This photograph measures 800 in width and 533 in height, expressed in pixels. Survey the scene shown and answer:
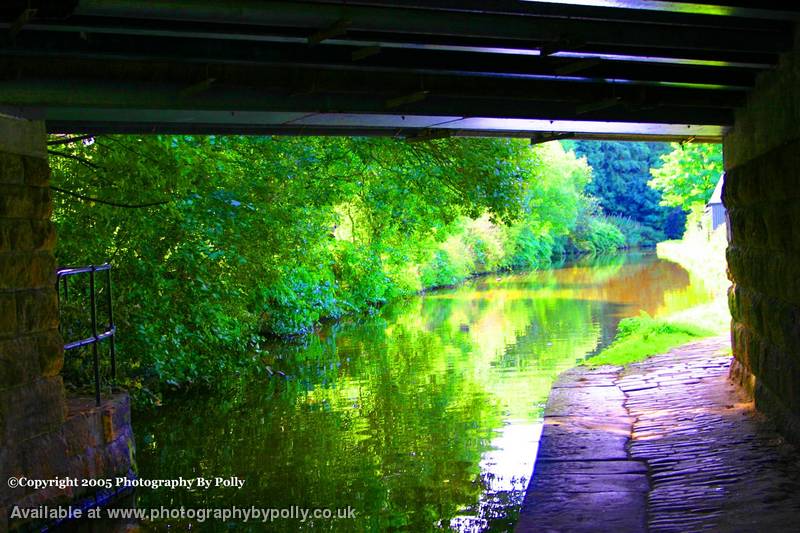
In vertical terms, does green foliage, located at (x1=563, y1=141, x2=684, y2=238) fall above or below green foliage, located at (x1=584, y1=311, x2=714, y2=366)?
above

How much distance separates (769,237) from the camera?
789cm

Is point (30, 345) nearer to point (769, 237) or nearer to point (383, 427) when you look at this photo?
point (383, 427)

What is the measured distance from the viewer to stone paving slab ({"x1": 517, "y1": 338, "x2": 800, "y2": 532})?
647cm

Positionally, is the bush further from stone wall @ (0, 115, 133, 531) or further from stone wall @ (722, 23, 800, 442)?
stone wall @ (0, 115, 133, 531)

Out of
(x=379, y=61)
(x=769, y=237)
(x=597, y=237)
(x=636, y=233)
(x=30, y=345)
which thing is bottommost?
(x=30, y=345)

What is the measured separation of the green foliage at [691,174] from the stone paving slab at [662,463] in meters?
32.1

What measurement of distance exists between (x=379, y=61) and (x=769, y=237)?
3602 millimetres

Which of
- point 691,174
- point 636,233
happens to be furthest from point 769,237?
point 636,233

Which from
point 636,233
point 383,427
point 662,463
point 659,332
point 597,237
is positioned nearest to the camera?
point 662,463

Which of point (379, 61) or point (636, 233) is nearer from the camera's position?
point (379, 61)

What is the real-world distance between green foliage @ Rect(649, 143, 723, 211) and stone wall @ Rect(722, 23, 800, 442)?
1277 inches

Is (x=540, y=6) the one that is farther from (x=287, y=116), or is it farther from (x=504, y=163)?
(x=504, y=163)

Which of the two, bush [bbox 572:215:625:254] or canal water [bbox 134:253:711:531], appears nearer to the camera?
canal water [bbox 134:253:711:531]

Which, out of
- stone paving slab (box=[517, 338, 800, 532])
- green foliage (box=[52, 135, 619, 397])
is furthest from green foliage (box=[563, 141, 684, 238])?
stone paving slab (box=[517, 338, 800, 532])
